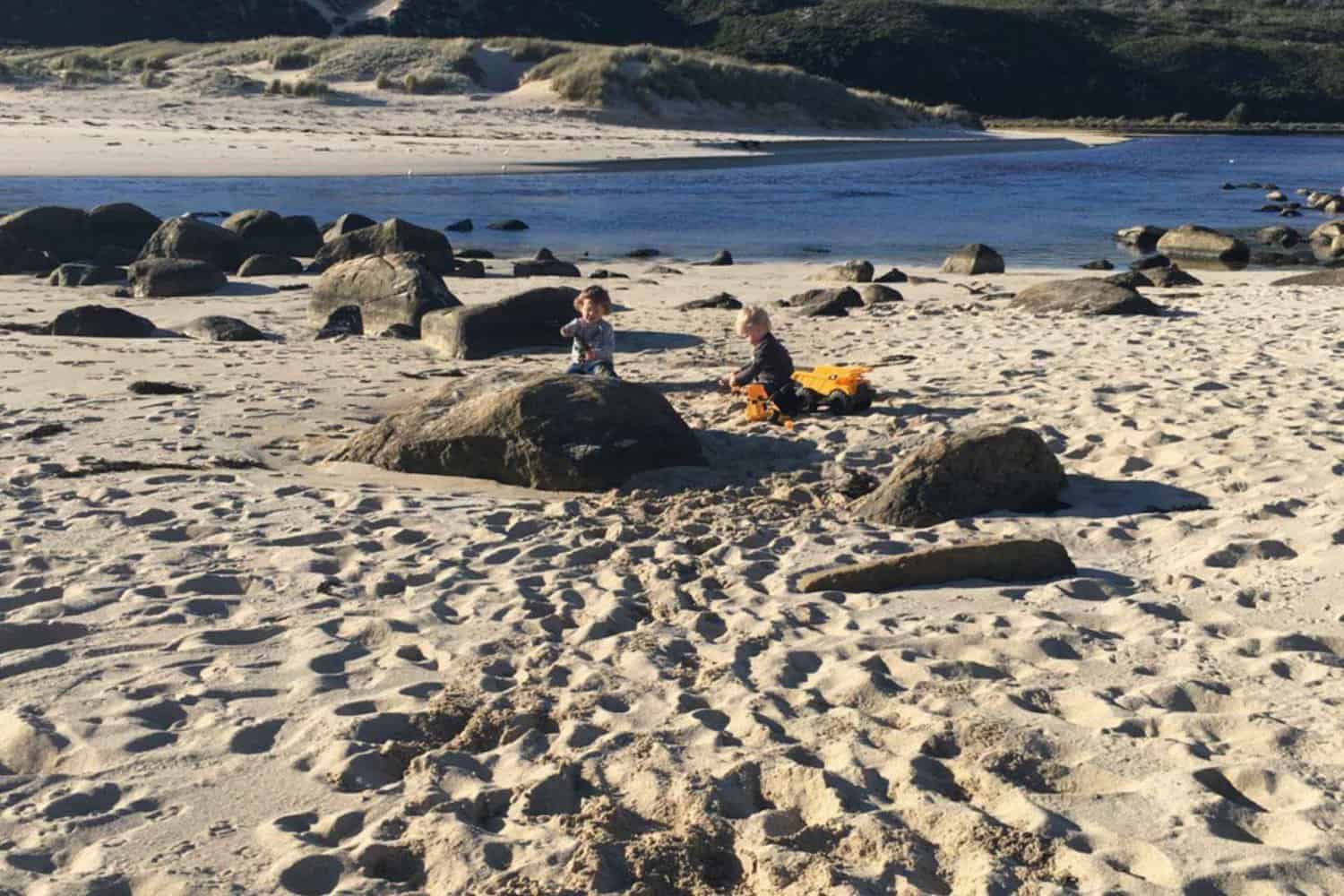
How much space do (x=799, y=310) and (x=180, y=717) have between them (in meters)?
10.0

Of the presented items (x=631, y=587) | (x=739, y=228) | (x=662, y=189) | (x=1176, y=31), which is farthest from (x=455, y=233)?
(x=1176, y=31)

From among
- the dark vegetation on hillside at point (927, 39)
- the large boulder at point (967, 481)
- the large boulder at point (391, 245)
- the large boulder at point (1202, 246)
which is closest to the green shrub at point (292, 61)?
the dark vegetation on hillside at point (927, 39)

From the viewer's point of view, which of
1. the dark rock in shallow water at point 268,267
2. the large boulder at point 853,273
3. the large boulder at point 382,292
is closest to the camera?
the large boulder at point 382,292

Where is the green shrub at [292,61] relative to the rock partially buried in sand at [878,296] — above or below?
above

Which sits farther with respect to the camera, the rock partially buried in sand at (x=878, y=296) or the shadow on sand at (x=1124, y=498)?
the rock partially buried in sand at (x=878, y=296)

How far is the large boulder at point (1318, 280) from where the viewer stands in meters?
15.2

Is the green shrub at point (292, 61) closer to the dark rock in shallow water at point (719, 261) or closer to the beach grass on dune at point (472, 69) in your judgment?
the beach grass on dune at point (472, 69)

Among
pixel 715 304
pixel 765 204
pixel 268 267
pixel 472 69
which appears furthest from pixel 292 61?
pixel 715 304

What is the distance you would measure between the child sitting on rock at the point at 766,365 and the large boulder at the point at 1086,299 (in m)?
4.59

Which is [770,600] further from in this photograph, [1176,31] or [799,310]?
[1176,31]

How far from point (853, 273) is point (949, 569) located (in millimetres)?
11777

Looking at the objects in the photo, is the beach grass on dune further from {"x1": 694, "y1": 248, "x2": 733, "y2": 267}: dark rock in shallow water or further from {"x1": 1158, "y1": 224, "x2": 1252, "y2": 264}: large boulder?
{"x1": 694, "y1": 248, "x2": 733, "y2": 267}: dark rock in shallow water

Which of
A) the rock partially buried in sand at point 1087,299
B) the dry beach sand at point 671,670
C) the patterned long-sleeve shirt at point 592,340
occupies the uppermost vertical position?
the patterned long-sleeve shirt at point 592,340

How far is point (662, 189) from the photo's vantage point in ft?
101
